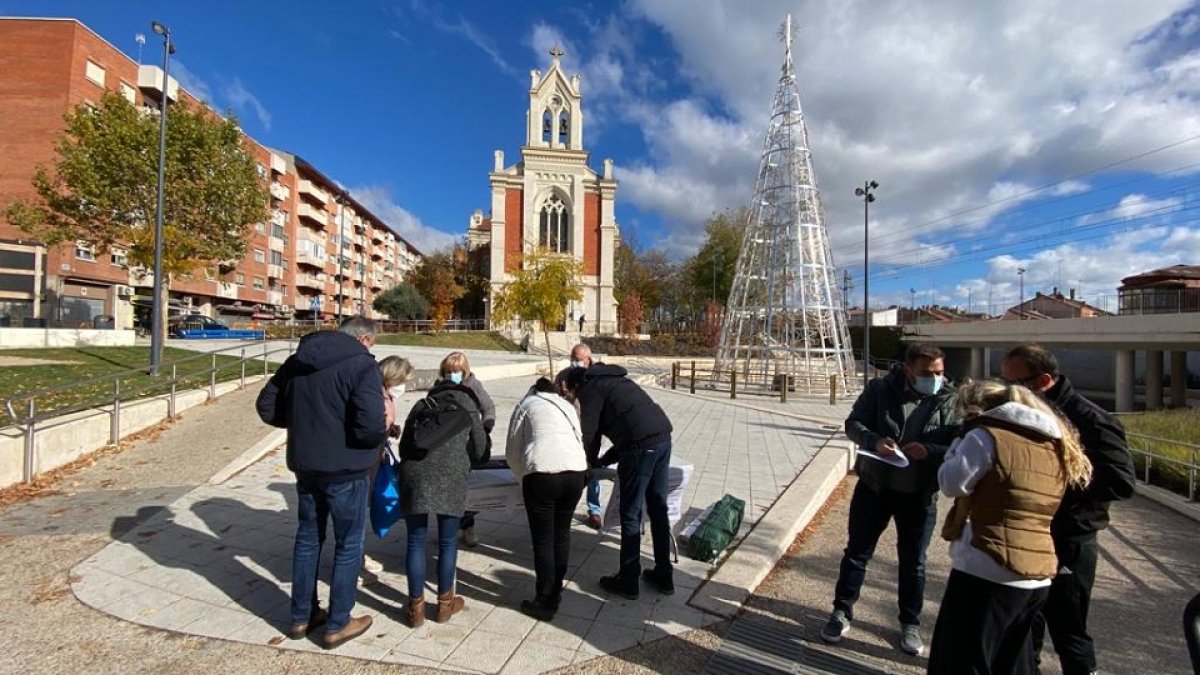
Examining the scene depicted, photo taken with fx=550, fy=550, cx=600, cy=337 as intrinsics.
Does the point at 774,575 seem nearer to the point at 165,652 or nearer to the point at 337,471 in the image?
the point at 337,471

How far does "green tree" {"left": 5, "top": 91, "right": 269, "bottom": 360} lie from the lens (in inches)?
632

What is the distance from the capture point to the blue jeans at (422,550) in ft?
10.6

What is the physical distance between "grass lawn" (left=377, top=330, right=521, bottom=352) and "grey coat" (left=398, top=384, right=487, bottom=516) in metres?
30.9

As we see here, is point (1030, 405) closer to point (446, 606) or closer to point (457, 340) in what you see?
point (446, 606)

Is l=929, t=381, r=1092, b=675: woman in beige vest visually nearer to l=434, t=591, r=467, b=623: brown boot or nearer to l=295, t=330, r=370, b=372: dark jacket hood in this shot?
l=434, t=591, r=467, b=623: brown boot

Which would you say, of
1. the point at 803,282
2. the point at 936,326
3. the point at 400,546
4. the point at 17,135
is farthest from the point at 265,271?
the point at 936,326

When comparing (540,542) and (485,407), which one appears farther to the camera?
(485,407)

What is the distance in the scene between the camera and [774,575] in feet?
14.3

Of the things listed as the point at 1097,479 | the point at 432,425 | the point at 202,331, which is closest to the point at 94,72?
the point at 202,331

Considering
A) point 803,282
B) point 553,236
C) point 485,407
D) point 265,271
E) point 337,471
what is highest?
point 553,236

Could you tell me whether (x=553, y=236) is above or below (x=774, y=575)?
above

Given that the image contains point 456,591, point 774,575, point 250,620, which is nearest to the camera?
point 250,620

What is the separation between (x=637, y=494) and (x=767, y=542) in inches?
66.7

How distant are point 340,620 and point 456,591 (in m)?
0.82
